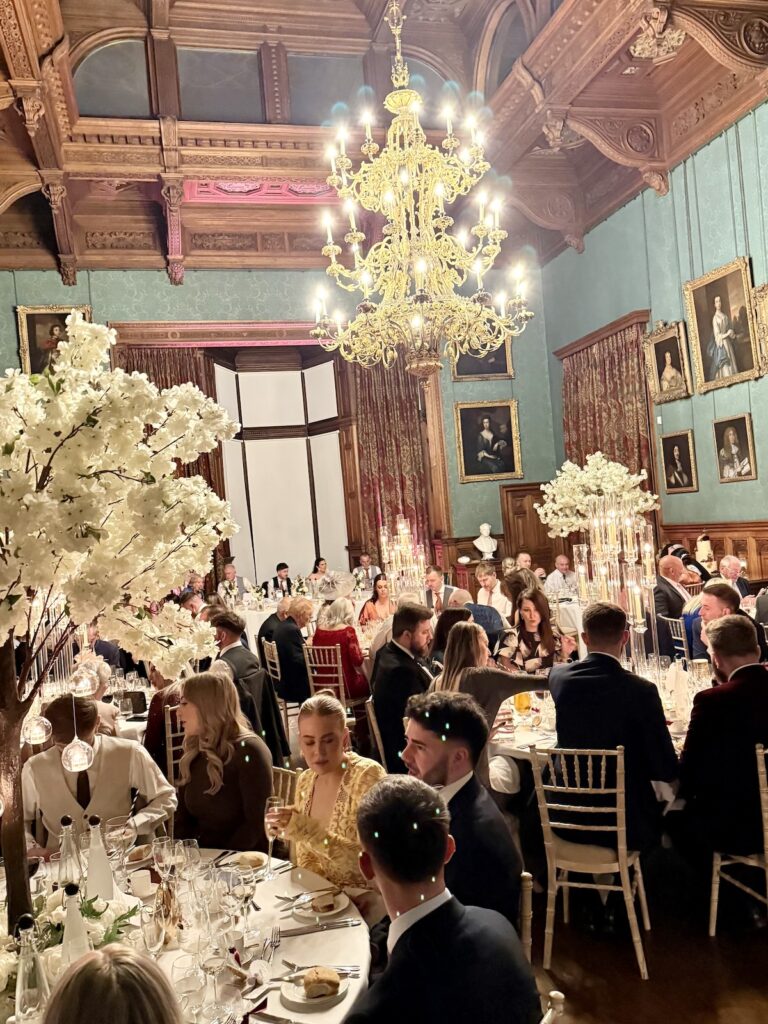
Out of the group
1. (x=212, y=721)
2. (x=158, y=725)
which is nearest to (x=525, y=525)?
(x=158, y=725)

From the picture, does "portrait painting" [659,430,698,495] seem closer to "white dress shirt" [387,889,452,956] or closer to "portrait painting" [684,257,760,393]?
"portrait painting" [684,257,760,393]

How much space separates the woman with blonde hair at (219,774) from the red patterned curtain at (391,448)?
10.4 metres

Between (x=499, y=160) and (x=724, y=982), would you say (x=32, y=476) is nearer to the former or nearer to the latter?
(x=724, y=982)

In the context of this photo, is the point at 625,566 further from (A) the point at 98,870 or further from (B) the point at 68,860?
(B) the point at 68,860

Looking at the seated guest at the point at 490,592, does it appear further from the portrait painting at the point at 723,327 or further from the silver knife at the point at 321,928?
the silver knife at the point at 321,928

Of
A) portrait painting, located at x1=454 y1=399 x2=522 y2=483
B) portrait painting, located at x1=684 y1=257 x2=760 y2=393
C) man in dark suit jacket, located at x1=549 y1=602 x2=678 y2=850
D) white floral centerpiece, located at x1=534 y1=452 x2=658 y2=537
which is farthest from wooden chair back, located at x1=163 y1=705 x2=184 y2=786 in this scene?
portrait painting, located at x1=454 y1=399 x2=522 y2=483

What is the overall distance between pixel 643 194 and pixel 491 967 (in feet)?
35.8

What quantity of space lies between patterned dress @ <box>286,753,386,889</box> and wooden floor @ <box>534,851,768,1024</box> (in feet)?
3.82

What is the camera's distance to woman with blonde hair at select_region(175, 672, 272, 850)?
3.38 metres

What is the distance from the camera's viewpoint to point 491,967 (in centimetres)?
173

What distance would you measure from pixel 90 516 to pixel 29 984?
1011mm

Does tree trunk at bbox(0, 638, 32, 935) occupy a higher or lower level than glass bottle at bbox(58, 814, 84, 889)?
higher

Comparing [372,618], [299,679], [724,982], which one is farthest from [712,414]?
[724,982]

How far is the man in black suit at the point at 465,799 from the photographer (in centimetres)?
239
